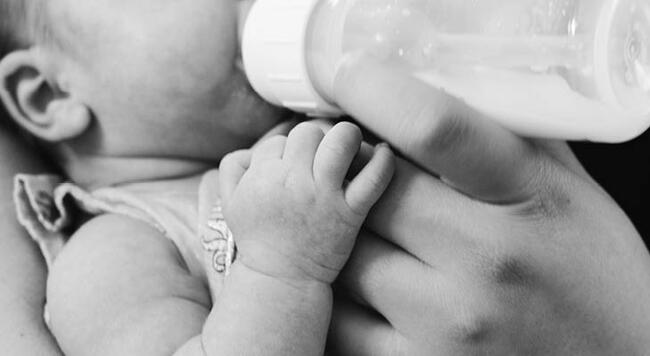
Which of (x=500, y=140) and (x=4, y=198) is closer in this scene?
(x=500, y=140)

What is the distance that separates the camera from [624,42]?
0.72 meters

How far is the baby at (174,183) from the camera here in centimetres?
82

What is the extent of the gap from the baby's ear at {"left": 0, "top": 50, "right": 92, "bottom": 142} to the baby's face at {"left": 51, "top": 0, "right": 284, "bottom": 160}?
0.03m

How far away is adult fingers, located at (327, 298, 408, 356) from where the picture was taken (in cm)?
89

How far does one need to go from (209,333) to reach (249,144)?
36 cm

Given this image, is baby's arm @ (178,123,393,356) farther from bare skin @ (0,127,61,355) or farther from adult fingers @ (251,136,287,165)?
bare skin @ (0,127,61,355)

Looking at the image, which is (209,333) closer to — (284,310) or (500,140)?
(284,310)

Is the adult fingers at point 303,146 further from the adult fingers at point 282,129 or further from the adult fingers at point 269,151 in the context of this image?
the adult fingers at point 282,129

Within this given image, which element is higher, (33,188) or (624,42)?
(624,42)

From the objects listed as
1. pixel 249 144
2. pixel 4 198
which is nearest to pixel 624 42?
pixel 249 144

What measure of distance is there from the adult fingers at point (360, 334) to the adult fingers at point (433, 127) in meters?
0.20

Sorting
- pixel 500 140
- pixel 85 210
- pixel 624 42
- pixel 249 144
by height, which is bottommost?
pixel 85 210

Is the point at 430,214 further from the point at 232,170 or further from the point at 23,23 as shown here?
the point at 23,23

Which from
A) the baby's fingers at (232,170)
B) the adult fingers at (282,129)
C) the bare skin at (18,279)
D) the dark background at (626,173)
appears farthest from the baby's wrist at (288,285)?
the dark background at (626,173)
